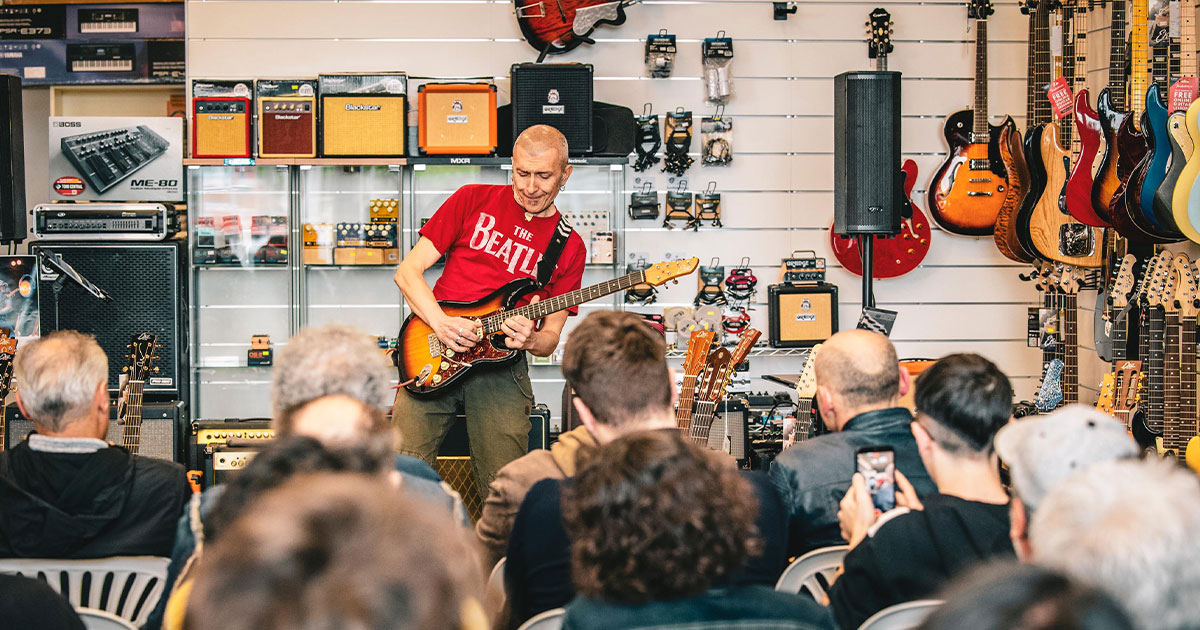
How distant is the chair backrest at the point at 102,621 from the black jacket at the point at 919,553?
4.25 feet

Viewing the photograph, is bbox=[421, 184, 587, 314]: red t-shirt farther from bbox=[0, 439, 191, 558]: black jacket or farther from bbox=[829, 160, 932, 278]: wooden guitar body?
bbox=[829, 160, 932, 278]: wooden guitar body

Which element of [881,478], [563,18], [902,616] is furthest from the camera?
[563,18]

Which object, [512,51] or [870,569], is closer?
[870,569]

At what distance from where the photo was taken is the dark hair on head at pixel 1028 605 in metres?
0.88

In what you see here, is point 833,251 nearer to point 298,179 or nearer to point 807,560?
point 298,179

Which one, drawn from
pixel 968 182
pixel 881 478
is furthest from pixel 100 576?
pixel 968 182

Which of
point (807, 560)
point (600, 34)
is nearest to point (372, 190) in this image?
point (600, 34)

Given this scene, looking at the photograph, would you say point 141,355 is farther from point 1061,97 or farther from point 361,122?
point 1061,97

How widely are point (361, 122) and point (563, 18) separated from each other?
1.17 meters

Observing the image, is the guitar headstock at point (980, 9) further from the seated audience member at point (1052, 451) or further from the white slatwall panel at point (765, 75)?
the seated audience member at point (1052, 451)

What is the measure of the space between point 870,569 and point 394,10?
4712 millimetres

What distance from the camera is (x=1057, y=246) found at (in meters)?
5.04

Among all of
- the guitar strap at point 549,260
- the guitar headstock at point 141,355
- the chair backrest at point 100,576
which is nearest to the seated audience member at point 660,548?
the chair backrest at point 100,576

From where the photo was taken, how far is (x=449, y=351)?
13.5ft
